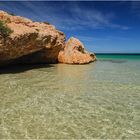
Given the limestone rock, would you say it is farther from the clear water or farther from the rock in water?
the clear water

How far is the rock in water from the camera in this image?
24.6m

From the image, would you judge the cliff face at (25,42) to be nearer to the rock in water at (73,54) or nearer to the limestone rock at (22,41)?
the limestone rock at (22,41)

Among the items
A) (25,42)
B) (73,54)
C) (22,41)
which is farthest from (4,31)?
(73,54)

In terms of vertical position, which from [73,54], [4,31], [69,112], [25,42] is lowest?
[69,112]

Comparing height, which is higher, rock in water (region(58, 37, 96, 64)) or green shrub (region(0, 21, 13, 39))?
green shrub (region(0, 21, 13, 39))

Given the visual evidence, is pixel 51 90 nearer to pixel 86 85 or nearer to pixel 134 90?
pixel 86 85

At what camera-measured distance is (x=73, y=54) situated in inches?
974

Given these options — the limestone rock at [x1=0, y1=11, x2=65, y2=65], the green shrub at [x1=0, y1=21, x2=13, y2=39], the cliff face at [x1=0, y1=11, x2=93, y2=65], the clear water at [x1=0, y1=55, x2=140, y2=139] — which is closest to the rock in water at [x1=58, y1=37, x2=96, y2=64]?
the cliff face at [x1=0, y1=11, x2=93, y2=65]

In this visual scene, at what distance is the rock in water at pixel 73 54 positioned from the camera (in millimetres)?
24641

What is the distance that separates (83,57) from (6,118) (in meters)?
19.8

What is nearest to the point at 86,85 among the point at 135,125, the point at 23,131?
the point at 135,125

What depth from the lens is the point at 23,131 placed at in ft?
18.5

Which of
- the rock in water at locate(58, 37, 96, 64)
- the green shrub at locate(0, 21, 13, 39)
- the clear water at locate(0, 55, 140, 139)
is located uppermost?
the green shrub at locate(0, 21, 13, 39)

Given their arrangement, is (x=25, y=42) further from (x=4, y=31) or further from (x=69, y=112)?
(x=69, y=112)
